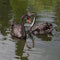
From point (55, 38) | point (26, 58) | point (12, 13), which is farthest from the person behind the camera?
point (12, 13)

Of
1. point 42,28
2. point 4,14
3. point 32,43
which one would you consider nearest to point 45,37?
point 42,28

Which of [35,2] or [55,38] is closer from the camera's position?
[55,38]

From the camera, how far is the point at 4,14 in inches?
647

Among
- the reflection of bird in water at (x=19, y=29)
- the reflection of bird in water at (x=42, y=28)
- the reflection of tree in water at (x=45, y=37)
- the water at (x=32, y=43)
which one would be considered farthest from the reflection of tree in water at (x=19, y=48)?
the reflection of bird in water at (x=42, y=28)

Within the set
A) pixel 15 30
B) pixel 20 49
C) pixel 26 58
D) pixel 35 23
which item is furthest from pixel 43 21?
pixel 26 58

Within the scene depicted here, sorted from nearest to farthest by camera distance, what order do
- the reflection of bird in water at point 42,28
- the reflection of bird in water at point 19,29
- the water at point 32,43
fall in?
the water at point 32,43, the reflection of bird in water at point 19,29, the reflection of bird in water at point 42,28

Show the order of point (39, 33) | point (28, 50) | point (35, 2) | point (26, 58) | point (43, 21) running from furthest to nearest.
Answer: point (35, 2)
point (43, 21)
point (39, 33)
point (28, 50)
point (26, 58)

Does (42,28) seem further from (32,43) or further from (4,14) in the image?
(4,14)

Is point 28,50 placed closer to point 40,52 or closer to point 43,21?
point 40,52

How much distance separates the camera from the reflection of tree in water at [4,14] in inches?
554

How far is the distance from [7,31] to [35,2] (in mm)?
6157

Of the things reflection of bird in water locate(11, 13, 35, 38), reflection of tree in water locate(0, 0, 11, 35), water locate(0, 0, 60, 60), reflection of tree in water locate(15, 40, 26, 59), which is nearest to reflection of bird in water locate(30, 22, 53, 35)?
water locate(0, 0, 60, 60)

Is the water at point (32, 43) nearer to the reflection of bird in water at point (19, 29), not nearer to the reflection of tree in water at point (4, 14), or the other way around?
the reflection of tree in water at point (4, 14)

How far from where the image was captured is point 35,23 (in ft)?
47.1
